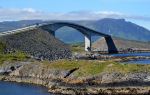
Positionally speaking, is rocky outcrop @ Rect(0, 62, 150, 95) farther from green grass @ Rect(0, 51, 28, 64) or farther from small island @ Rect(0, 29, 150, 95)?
green grass @ Rect(0, 51, 28, 64)

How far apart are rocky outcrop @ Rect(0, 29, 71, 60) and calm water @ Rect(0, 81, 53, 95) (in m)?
46.4

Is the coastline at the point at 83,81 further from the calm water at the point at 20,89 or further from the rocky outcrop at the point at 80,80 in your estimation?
the calm water at the point at 20,89

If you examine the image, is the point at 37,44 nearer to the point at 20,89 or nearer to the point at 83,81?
the point at 83,81

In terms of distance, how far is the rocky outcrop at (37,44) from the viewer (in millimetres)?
149500

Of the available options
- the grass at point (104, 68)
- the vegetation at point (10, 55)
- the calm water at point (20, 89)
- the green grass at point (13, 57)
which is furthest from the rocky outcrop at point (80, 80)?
the vegetation at point (10, 55)

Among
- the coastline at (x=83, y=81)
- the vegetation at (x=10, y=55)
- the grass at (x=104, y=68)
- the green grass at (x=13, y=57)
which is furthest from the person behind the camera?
the vegetation at (x=10, y=55)

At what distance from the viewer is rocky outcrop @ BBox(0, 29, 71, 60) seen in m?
150

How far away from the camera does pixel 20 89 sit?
88.1m

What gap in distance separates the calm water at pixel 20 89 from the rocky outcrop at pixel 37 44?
46421 millimetres

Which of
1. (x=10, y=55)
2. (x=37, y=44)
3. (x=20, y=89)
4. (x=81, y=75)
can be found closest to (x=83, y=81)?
(x=81, y=75)

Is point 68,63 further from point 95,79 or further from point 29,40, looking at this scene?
point 29,40

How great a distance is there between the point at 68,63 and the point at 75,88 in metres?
25.5

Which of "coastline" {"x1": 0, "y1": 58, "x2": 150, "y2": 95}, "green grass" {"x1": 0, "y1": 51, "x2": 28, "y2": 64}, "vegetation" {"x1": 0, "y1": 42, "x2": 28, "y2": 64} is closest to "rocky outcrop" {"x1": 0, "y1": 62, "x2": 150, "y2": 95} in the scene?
"coastline" {"x1": 0, "y1": 58, "x2": 150, "y2": 95}

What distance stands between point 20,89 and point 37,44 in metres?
73.9
